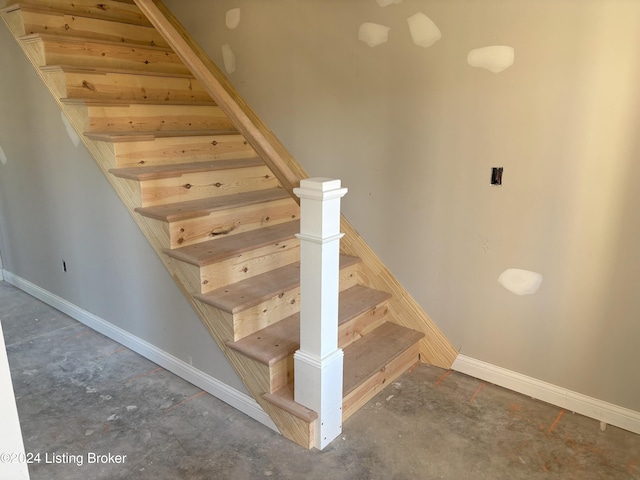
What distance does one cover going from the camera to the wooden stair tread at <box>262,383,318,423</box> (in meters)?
1.90

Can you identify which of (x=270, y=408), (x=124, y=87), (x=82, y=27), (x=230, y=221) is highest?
(x=82, y=27)

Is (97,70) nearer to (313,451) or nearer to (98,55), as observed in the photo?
(98,55)

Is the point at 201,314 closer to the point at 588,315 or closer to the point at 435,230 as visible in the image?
the point at 435,230

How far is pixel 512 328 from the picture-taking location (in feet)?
7.54

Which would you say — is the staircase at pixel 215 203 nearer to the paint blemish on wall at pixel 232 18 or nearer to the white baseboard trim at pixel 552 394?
the white baseboard trim at pixel 552 394

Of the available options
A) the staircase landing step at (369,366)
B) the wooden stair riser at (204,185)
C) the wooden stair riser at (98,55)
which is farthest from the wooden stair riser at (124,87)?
the staircase landing step at (369,366)

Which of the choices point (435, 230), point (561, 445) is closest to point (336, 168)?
point (435, 230)

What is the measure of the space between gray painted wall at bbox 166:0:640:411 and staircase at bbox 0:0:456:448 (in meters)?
0.28

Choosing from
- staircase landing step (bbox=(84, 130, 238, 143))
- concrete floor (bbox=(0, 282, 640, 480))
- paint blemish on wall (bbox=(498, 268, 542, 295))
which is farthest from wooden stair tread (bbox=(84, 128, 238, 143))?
paint blemish on wall (bbox=(498, 268, 542, 295))

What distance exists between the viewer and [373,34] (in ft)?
7.91

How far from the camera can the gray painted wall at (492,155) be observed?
1913 mm

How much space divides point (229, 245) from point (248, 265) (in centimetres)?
14

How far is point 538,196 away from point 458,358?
954mm

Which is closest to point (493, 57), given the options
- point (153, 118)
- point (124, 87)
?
point (153, 118)
